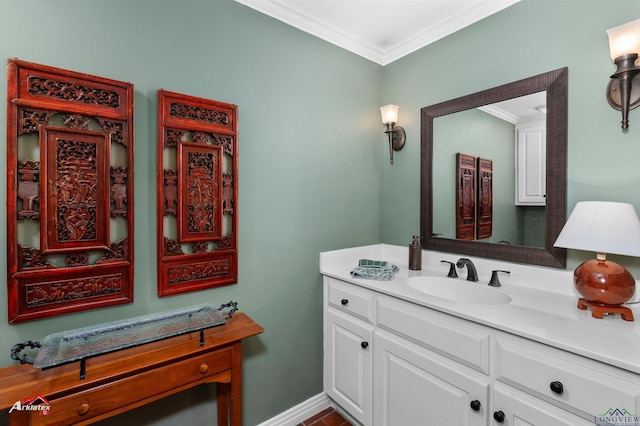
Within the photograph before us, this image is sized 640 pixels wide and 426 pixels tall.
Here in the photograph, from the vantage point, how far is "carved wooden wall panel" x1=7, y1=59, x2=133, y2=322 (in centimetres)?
117

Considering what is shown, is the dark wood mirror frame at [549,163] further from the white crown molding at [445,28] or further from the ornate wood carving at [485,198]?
the white crown molding at [445,28]

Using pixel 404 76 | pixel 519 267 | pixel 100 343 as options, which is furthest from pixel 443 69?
pixel 100 343

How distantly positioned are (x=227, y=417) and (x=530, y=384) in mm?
1375

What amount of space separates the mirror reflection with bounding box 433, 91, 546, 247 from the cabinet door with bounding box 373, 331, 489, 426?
2.77 ft

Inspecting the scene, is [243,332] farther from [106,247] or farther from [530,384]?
[530,384]

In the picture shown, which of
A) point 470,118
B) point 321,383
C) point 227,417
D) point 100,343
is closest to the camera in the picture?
point 100,343

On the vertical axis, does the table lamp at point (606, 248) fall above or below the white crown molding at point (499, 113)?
below

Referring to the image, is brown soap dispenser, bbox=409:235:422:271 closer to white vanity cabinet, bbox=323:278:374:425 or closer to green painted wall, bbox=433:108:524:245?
green painted wall, bbox=433:108:524:245

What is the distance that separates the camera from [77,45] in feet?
4.22

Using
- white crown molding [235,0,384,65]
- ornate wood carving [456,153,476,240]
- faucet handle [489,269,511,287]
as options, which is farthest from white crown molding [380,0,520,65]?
faucet handle [489,269,511,287]

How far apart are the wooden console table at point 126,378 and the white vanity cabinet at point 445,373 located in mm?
661

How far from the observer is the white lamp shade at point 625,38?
1240 mm

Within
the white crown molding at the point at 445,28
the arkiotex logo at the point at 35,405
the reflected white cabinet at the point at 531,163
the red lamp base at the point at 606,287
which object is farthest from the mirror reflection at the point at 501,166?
the arkiotex logo at the point at 35,405

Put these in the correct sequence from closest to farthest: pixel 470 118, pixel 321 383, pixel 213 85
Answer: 1. pixel 213 85
2. pixel 470 118
3. pixel 321 383
